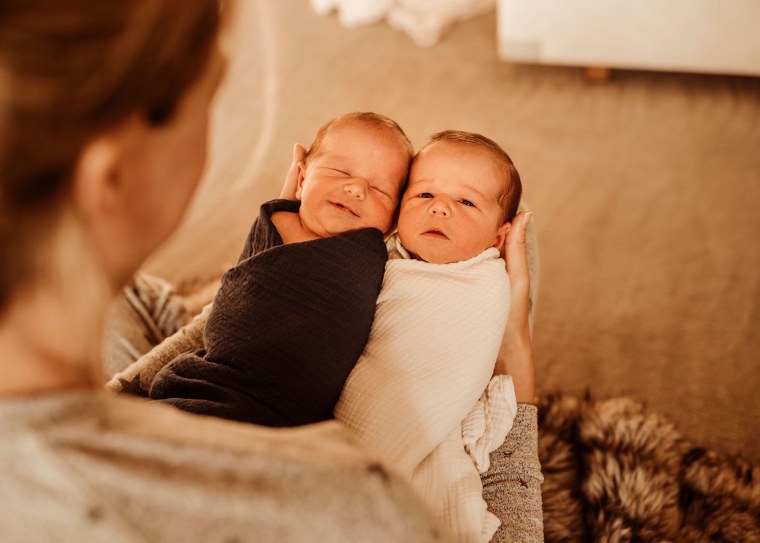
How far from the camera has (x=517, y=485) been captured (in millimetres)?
931

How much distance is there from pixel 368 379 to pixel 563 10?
5.35 ft

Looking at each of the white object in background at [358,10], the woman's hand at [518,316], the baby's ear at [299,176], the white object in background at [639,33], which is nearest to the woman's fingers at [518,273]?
the woman's hand at [518,316]

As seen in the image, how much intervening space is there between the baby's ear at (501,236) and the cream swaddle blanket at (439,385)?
0.27 ft

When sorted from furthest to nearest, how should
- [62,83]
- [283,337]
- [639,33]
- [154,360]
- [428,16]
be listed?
1. [428,16]
2. [639,33]
3. [154,360]
4. [283,337]
5. [62,83]

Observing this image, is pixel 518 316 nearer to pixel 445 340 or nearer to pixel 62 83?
pixel 445 340

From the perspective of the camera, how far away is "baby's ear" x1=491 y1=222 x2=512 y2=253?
1.19 m

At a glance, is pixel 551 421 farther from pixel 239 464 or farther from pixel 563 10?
pixel 563 10

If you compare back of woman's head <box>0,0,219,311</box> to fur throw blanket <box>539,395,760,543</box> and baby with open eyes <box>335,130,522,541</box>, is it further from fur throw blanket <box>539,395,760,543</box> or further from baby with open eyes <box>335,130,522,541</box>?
fur throw blanket <box>539,395,760,543</box>

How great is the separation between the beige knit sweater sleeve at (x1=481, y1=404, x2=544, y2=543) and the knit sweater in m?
0.37

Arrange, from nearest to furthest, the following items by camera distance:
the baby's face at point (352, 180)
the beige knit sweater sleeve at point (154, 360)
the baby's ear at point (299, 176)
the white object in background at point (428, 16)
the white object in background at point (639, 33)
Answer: the beige knit sweater sleeve at point (154, 360)
the baby's face at point (352, 180)
the baby's ear at point (299, 176)
the white object in background at point (639, 33)
the white object in background at point (428, 16)

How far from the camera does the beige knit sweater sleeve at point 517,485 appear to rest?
89 cm

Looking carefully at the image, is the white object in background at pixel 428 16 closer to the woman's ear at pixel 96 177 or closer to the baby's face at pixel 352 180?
the baby's face at pixel 352 180

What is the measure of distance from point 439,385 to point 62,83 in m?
0.66

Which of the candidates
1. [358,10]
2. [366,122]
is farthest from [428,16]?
[366,122]
